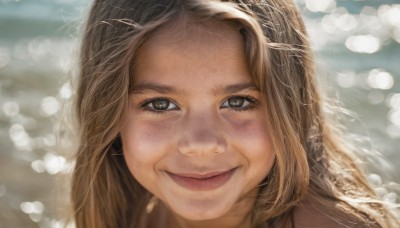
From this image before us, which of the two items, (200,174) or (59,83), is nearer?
(200,174)

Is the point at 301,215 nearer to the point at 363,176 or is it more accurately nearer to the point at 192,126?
the point at 363,176

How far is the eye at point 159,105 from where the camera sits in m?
2.51

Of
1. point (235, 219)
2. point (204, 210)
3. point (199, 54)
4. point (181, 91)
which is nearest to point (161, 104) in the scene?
point (181, 91)

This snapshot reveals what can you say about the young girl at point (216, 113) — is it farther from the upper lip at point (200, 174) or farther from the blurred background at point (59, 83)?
the blurred background at point (59, 83)

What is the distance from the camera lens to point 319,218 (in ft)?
8.84

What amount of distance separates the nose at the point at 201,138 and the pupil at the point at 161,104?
9cm

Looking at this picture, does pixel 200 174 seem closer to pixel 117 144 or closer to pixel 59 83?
pixel 117 144

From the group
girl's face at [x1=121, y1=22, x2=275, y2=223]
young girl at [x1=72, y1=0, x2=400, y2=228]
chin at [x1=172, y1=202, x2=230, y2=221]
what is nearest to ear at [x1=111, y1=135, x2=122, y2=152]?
young girl at [x1=72, y1=0, x2=400, y2=228]

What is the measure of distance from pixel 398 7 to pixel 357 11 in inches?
15.5

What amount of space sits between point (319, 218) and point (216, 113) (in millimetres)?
540

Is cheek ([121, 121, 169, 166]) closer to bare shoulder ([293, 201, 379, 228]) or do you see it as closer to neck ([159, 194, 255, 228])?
neck ([159, 194, 255, 228])

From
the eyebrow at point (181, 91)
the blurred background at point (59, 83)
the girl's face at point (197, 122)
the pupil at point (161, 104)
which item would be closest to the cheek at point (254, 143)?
the girl's face at point (197, 122)

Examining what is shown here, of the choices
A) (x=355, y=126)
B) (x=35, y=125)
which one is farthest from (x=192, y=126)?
(x=35, y=125)

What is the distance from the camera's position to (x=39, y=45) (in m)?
7.23
